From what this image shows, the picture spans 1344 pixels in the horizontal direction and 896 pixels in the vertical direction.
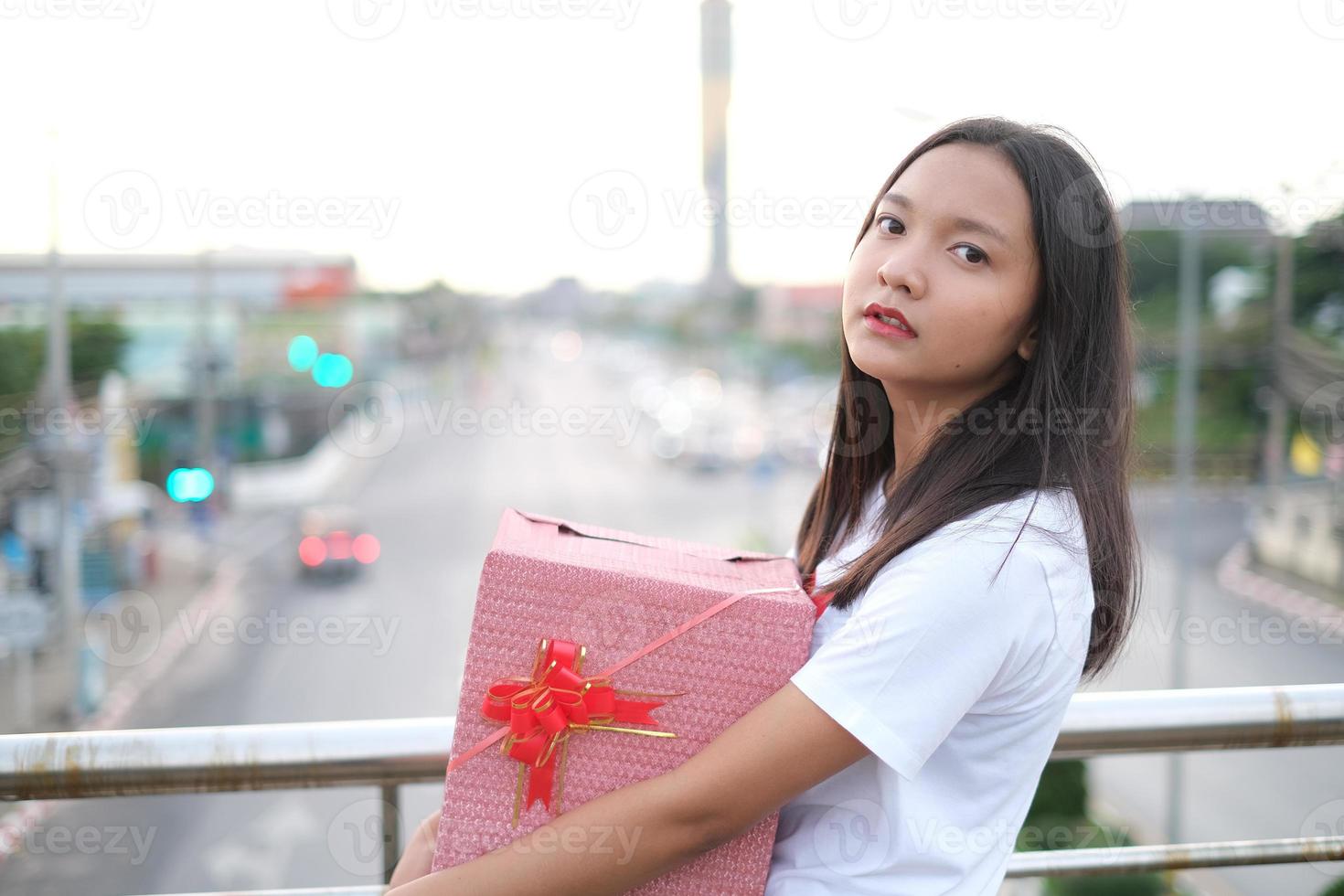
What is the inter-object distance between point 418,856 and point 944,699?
0.42 metres

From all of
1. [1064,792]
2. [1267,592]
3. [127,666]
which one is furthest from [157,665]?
[1267,592]

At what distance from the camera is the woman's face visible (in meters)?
0.68

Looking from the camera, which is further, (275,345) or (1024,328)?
(275,345)

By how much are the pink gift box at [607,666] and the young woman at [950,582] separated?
3 cm

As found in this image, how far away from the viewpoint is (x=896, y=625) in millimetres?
579

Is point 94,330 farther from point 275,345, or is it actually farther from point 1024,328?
point 1024,328

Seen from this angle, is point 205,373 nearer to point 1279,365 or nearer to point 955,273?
point 955,273

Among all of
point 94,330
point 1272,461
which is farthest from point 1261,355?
point 94,330

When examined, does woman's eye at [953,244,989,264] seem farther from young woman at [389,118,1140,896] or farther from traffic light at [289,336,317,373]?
traffic light at [289,336,317,373]

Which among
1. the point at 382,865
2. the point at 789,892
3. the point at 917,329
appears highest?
the point at 917,329

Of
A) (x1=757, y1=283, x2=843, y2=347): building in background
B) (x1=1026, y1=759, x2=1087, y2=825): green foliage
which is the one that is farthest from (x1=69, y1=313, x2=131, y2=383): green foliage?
(x1=757, y1=283, x2=843, y2=347): building in background

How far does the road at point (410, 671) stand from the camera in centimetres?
400

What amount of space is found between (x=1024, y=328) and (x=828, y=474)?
0.28 m

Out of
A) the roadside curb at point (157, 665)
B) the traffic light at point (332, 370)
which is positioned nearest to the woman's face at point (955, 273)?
the roadside curb at point (157, 665)
